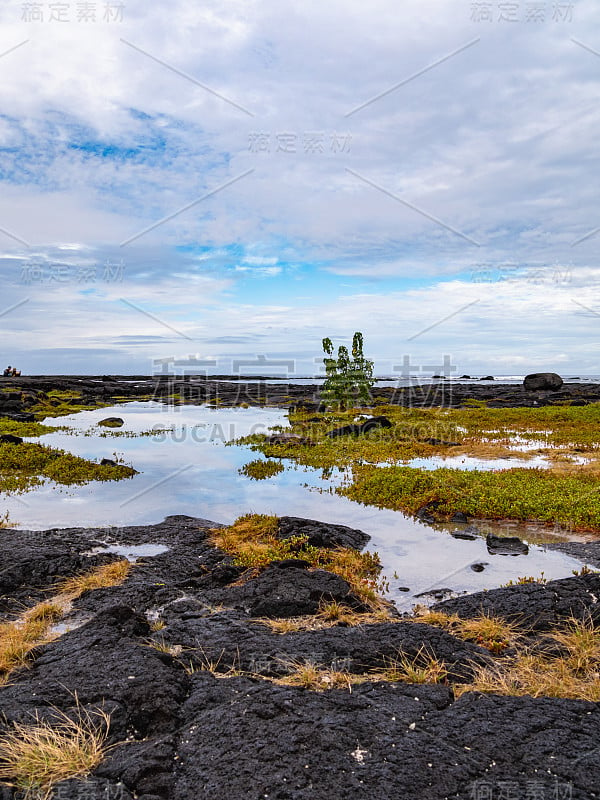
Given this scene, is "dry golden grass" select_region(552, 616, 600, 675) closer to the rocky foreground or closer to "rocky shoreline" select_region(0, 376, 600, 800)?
"rocky shoreline" select_region(0, 376, 600, 800)

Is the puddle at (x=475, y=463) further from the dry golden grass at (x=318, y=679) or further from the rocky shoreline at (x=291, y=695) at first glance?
the dry golden grass at (x=318, y=679)

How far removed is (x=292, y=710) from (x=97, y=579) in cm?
673

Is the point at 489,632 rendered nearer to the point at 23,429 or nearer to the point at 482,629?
the point at 482,629

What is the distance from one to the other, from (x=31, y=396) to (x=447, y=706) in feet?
218

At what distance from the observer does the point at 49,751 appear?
16.3 ft

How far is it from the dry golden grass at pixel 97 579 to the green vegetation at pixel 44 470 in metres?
10.8

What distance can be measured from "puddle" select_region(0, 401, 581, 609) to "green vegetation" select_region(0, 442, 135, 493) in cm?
77

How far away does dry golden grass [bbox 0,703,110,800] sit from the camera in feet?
15.3

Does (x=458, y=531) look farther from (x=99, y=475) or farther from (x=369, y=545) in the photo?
(x=99, y=475)

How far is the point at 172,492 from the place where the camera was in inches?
808

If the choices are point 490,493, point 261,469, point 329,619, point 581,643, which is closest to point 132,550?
point 329,619

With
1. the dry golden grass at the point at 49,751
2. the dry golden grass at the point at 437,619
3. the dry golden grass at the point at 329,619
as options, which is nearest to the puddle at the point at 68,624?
the dry golden grass at the point at 329,619

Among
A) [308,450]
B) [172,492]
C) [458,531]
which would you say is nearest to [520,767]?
[458,531]

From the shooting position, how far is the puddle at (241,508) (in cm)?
1194
